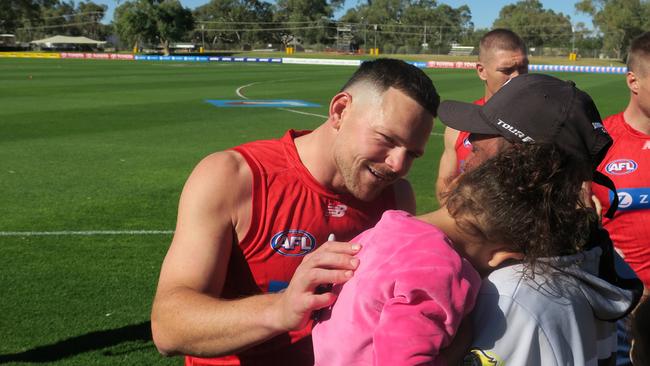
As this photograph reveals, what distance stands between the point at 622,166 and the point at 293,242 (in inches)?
121

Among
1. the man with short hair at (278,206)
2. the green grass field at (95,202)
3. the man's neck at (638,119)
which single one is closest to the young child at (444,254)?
the man with short hair at (278,206)

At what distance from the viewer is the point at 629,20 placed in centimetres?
9456

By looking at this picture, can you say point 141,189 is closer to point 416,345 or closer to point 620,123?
point 620,123

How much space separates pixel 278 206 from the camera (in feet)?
9.09

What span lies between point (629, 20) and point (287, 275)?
4056 inches

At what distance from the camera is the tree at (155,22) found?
9688 cm

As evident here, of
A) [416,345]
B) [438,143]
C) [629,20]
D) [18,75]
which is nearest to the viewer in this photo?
[416,345]

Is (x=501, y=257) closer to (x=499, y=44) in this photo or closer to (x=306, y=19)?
(x=499, y=44)

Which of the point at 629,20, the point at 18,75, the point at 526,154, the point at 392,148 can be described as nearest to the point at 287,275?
the point at 392,148

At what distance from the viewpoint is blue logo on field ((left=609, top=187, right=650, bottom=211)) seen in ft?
15.8

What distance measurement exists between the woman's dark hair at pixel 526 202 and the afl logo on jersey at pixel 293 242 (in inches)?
39.0

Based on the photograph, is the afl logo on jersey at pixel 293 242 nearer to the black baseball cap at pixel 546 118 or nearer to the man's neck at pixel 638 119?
the black baseball cap at pixel 546 118

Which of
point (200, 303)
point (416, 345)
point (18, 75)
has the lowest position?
point (18, 75)

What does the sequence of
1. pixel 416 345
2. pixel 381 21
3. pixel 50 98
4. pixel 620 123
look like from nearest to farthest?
pixel 416 345
pixel 620 123
pixel 50 98
pixel 381 21
